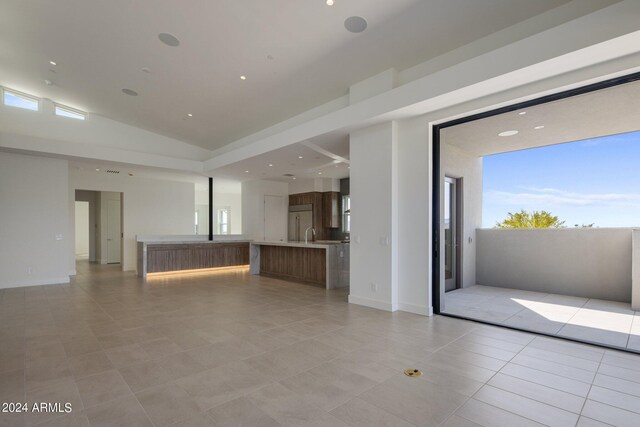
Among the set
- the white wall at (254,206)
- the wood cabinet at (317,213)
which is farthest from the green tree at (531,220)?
the white wall at (254,206)

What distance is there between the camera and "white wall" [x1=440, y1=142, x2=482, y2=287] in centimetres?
645

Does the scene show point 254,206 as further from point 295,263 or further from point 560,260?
point 560,260

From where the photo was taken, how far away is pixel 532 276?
6.37 metres

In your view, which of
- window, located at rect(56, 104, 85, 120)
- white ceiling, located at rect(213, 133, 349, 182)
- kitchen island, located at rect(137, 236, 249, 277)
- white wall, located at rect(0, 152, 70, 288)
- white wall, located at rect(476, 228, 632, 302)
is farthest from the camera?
kitchen island, located at rect(137, 236, 249, 277)

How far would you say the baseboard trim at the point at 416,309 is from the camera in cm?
450

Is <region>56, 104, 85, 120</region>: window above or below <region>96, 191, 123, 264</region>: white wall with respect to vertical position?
above

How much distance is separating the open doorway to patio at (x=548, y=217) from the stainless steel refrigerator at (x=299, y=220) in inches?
204

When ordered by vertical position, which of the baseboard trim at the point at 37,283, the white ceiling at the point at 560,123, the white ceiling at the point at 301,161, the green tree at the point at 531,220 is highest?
the white ceiling at the point at 560,123

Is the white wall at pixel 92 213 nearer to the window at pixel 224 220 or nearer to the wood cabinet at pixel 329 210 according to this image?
the window at pixel 224 220

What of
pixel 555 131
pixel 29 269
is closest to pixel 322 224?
pixel 555 131

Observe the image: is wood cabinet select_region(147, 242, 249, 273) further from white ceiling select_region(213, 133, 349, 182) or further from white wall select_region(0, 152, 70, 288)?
white ceiling select_region(213, 133, 349, 182)

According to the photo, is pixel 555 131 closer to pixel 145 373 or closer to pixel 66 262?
pixel 145 373

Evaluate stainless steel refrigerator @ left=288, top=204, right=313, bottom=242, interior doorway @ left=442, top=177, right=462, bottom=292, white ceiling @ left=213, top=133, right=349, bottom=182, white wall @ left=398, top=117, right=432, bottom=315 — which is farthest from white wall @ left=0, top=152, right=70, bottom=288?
interior doorway @ left=442, top=177, right=462, bottom=292

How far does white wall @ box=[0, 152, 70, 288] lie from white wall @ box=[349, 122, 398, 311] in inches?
273
